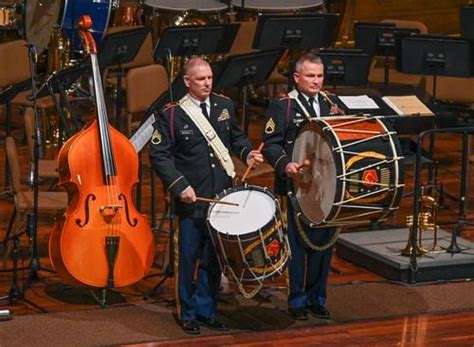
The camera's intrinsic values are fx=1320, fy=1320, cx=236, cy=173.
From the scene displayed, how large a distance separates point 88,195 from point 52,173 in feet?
4.02

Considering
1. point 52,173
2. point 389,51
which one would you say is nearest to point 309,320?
point 52,173

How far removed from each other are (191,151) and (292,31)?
7.76 ft

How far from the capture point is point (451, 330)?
723cm

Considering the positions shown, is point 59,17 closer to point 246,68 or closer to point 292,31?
point 292,31

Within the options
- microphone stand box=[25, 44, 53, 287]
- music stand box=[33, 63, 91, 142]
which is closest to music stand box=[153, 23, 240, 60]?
music stand box=[33, 63, 91, 142]

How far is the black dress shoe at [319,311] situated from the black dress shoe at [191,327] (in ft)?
→ 2.29

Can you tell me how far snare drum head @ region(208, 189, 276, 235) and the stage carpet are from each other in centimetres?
66

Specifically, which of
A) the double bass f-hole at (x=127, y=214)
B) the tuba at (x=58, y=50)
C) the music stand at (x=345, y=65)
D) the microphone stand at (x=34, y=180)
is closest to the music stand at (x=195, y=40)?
the music stand at (x=345, y=65)

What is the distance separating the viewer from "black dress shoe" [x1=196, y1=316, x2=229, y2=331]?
7.16 metres

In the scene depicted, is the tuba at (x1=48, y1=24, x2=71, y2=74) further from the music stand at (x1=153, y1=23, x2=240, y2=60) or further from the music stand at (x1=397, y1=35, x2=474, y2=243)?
the music stand at (x1=397, y1=35, x2=474, y2=243)

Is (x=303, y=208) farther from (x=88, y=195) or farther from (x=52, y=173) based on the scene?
(x=52, y=173)

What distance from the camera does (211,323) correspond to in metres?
7.18

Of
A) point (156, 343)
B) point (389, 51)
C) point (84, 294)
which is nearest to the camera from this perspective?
point (156, 343)

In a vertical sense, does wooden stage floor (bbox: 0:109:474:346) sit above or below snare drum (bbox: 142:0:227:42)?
below
